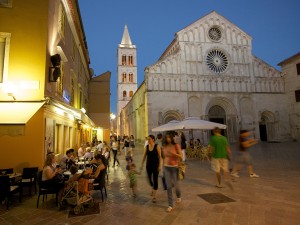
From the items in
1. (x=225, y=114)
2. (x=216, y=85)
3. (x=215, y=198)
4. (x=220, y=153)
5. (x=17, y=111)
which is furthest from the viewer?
(x=225, y=114)

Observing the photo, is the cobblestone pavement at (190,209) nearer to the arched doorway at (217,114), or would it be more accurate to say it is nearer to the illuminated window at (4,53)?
the illuminated window at (4,53)

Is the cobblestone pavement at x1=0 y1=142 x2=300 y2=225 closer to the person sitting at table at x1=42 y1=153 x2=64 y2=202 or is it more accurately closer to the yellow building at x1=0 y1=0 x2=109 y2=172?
the person sitting at table at x1=42 y1=153 x2=64 y2=202

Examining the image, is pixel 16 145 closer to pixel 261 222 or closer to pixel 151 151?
pixel 151 151

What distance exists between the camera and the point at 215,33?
26.8 metres

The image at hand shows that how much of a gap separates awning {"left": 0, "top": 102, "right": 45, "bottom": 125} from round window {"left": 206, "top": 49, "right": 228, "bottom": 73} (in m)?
22.9

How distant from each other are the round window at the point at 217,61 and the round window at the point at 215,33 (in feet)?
5.54

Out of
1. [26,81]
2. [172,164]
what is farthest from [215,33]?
[172,164]

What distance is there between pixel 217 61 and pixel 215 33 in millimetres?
3862

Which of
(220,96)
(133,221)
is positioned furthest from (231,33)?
(133,221)

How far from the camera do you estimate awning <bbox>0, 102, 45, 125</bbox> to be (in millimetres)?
6336

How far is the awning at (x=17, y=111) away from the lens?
634 cm

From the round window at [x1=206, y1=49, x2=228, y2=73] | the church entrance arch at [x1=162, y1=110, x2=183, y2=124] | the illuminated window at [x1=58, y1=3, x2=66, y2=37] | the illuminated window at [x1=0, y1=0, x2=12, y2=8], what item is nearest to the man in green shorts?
the illuminated window at [x1=58, y1=3, x2=66, y2=37]

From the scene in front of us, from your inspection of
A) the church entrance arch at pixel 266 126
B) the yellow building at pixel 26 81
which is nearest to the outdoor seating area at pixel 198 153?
the yellow building at pixel 26 81

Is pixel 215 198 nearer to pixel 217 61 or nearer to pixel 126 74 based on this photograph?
pixel 217 61
